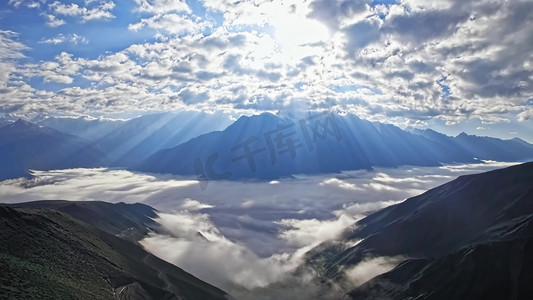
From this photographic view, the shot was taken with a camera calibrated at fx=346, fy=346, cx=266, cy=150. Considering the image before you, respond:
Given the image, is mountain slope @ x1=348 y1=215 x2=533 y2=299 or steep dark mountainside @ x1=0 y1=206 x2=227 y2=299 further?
mountain slope @ x1=348 y1=215 x2=533 y2=299

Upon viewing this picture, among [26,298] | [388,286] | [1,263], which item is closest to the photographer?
[26,298]

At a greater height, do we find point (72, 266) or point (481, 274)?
point (72, 266)

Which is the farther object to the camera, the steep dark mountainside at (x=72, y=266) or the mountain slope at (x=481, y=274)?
the mountain slope at (x=481, y=274)

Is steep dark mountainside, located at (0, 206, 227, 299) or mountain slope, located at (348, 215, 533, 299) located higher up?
steep dark mountainside, located at (0, 206, 227, 299)

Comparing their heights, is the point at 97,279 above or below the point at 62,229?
below

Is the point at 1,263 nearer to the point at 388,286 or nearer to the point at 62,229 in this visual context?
the point at 62,229

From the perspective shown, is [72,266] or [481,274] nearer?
[72,266]

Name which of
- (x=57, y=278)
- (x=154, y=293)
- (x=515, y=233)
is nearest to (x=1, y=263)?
(x=57, y=278)

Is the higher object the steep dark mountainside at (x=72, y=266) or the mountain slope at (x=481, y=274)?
the steep dark mountainside at (x=72, y=266)
